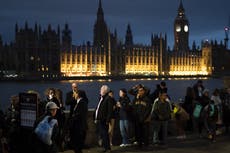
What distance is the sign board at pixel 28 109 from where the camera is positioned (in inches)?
216

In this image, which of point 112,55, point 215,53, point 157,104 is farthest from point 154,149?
point 215,53

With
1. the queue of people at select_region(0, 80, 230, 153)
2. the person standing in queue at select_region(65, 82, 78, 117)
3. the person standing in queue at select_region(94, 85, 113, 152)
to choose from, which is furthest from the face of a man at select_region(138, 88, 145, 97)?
the person standing in queue at select_region(65, 82, 78, 117)

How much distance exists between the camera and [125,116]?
7523 millimetres

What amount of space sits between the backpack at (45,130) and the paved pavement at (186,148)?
2.49m

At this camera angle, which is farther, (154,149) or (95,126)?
(95,126)

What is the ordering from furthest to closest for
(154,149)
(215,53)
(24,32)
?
(215,53), (24,32), (154,149)

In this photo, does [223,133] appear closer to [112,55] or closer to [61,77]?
[61,77]

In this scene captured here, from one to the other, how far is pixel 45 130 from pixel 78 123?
160 cm

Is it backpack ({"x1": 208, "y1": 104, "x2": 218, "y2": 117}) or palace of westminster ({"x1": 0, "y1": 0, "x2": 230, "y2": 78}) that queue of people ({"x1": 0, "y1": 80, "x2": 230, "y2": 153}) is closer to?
backpack ({"x1": 208, "y1": 104, "x2": 218, "y2": 117})

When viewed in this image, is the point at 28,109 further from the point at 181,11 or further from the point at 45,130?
the point at 181,11

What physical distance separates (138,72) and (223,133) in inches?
3519

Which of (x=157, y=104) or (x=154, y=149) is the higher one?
(x=157, y=104)

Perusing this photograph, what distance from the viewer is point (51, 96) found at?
667 cm

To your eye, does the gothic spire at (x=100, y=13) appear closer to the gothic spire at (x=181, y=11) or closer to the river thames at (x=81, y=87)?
the gothic spire at (x=181, y=11)
